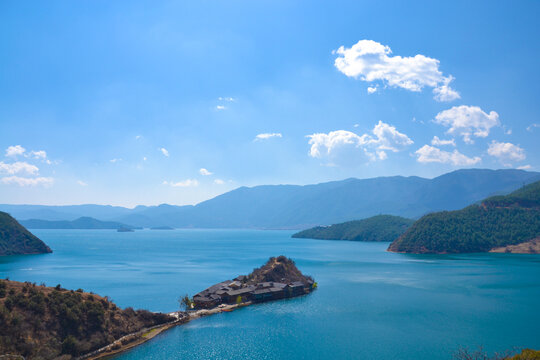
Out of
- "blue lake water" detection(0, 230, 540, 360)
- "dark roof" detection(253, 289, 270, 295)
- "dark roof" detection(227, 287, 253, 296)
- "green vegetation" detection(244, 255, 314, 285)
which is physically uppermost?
"green vegetation" detection(244, 255, 314, 285)

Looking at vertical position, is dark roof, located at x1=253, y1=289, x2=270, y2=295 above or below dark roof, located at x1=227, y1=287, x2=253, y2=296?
below

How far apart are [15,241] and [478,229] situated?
157 meters

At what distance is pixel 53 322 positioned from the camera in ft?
94.8

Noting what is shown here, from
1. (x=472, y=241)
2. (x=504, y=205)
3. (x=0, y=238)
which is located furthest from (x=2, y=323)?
(x=504, y=205)

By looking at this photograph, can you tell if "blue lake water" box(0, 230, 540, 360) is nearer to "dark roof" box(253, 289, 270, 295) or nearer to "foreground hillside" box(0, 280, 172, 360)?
"dark roof" box(253, 289, 270, 295)

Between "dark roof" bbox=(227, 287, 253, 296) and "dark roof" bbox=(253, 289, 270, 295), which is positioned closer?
"dark roof" bbox=(227, 287, 253, 296)

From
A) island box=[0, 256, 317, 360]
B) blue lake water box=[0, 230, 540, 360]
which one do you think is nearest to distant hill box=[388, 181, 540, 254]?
blue lake water box=[0, 230, 540, 360]

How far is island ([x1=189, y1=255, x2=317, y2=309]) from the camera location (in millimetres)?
47469

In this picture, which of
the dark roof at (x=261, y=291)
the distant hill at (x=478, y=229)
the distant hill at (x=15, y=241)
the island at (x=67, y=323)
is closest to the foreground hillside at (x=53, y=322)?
the island at (x=67, y=323)

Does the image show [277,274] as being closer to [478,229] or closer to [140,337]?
[140,337]

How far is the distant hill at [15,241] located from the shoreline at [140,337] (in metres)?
98.0

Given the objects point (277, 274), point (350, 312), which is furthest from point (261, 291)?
point (350, 312)

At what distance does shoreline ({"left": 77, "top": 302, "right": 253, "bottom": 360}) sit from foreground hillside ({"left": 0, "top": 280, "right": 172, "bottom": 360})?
Result: 526 mm

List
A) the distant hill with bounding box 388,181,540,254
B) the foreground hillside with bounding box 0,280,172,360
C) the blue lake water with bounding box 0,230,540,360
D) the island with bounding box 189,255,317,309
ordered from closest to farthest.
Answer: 1. the foreground hillside with bounding box 0,280,172,360
2. the blue lake water with bounding box 0,230,540,360
3. the island with bounding box 189,255,317,309
4. the distant hill with bounding box 388,181,540,254
